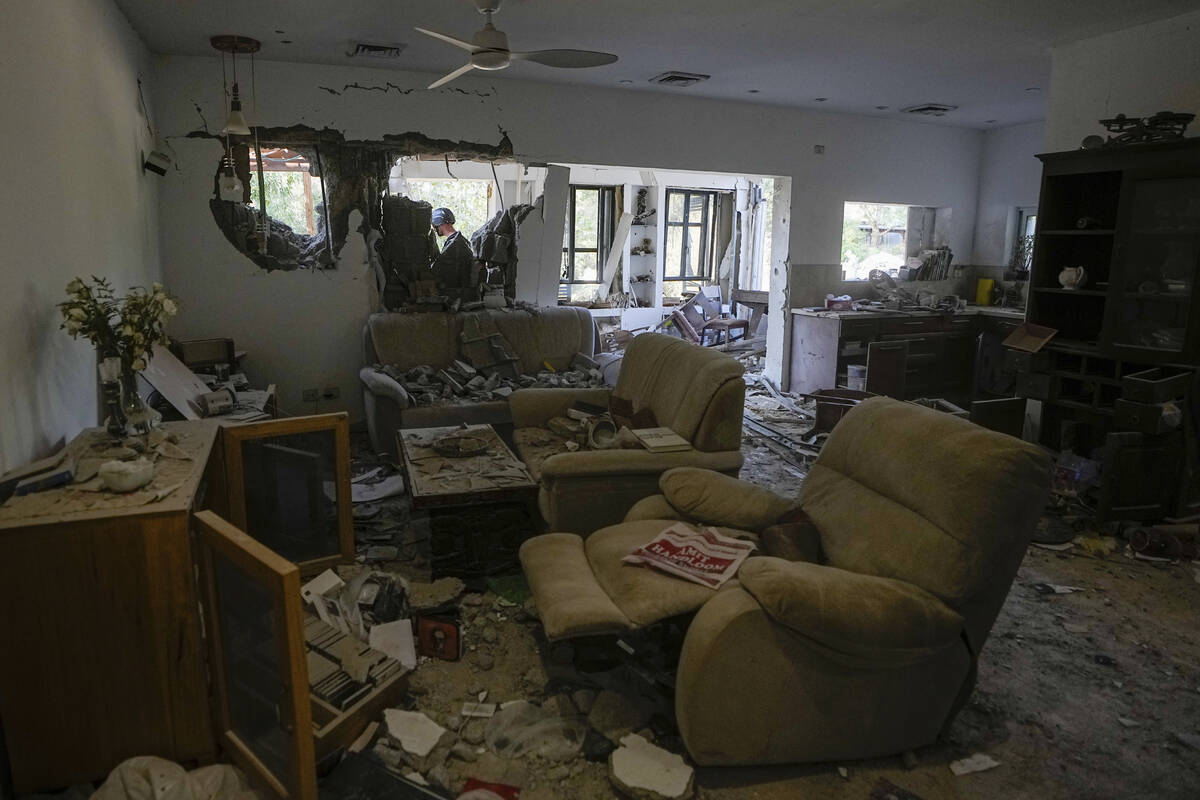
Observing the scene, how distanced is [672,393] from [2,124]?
277 cm

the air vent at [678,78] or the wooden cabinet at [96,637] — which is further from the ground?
the air vent at [678,78]

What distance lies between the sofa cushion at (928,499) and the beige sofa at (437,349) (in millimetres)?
2793

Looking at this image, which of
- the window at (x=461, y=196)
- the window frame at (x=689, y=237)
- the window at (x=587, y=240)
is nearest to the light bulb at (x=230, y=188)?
the window at (x=461, y=196)

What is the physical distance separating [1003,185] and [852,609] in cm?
745

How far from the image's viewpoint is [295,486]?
10.1ft

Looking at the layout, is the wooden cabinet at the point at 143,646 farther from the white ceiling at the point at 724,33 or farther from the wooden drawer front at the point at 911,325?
the wooden drawer front at the point at 911,325

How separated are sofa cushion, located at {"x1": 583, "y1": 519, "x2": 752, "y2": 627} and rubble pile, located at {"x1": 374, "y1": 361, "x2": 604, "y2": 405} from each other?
7.46 ft

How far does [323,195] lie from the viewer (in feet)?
17.9

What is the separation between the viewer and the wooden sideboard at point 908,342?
6.70 meters

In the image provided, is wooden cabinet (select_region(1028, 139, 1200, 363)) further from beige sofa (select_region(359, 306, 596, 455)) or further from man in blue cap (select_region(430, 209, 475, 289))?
man in blue cap (select_region(430, 209, 475, 289))

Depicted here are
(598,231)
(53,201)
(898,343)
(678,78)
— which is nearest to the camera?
(53,201)

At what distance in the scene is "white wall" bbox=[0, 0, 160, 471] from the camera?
2203 millimetres

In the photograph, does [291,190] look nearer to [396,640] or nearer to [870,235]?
[870,235]

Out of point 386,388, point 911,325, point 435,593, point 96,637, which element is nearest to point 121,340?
point 96,637
